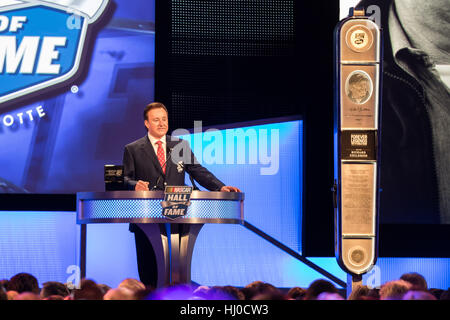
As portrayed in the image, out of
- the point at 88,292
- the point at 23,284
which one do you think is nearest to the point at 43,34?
the point at 23,284

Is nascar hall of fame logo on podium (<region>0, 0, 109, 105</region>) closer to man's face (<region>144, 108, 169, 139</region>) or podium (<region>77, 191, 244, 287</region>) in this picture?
man's face (<region>144, 108, 169, 139</region>)

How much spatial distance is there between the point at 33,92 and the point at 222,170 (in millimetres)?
1715

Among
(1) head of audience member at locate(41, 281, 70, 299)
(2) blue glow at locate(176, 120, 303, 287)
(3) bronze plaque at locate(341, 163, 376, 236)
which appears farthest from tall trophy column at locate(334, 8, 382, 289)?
(2) blue glow at locate(176, 120, 303, 287)

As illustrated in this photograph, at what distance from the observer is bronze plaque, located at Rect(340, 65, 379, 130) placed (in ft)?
13.5

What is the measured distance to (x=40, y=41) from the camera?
583cm

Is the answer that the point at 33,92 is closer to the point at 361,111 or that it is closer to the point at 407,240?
the point at 361,111

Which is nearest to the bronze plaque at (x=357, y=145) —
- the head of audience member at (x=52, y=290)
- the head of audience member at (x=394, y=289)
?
the head of audience member at (x=394, y=289)

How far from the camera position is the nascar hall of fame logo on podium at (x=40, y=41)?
229 inches

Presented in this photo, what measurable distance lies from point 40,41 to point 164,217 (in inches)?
114

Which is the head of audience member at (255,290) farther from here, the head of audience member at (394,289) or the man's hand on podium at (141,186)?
the man's hand on podium at (141,186)

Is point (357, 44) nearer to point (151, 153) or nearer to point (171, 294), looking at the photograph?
point (151, 153)

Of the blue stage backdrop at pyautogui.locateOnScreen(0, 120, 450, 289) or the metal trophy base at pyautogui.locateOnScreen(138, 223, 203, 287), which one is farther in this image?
the blue stage backdrop at pyautogui.locateOnScreen(0, 120, 450, 289)

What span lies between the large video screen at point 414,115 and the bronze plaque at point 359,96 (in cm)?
189
